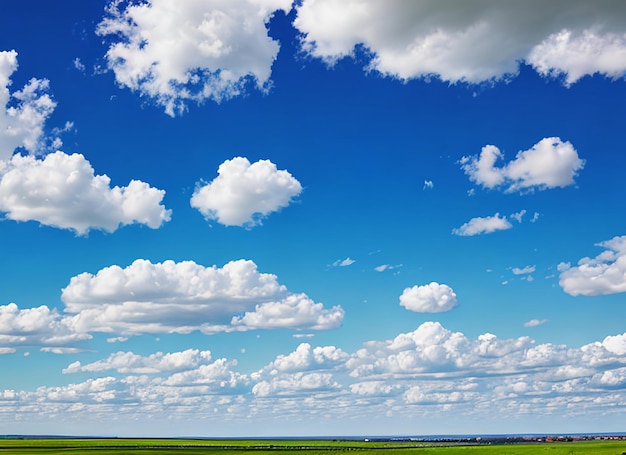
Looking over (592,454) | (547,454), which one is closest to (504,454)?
(547,454)

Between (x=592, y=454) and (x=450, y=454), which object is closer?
(x=592, y=454)

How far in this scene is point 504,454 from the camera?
195875 mm

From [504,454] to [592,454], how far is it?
27891 mm

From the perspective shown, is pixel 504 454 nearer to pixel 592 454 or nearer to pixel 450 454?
pixel 450 454

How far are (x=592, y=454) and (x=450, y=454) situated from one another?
132 ft

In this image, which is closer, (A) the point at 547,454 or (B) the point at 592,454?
(B) the point at 592,454

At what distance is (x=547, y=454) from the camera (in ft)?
616

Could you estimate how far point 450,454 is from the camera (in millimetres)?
196875

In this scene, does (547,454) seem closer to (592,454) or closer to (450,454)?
(592,454)

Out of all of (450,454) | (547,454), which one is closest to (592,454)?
(547,454)

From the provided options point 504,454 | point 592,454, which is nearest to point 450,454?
point 504,454

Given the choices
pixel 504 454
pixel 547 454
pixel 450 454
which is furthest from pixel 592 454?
pixel 450 454

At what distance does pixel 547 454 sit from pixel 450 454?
90.0ft

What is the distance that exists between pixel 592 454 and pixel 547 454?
602 inches
